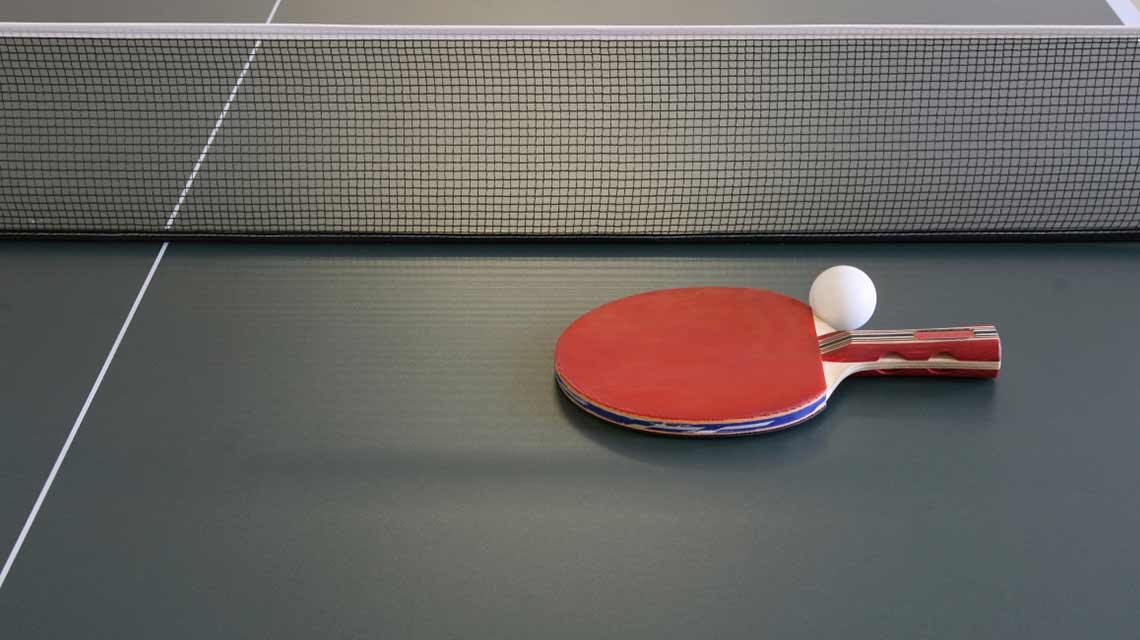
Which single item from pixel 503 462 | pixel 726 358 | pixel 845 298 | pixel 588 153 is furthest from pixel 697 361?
pixel 588 153

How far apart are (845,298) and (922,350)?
0.74ft

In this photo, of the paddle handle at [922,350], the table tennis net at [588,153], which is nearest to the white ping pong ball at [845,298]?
the paddle handle at [922,350]

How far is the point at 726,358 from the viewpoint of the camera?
110 inches

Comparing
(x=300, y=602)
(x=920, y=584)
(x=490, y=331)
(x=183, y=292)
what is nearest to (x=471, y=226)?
(x=490, y=331)

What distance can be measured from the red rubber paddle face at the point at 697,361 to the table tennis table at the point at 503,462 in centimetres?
8

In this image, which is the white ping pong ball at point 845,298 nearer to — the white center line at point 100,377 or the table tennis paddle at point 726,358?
the table tennis paddle at point 726,358

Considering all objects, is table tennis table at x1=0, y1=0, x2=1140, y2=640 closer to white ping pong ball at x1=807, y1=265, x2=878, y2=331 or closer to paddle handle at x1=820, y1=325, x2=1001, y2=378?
paddle handle at x1=820, y1=325, x2=1001, y2=378

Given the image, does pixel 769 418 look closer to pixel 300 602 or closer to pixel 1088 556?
pixel 1088 556

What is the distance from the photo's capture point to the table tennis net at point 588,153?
12.0 ft

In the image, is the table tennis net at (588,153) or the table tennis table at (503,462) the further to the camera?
the table tennis net at (588,153)

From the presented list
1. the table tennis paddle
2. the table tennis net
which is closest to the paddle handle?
the table tennis paddle

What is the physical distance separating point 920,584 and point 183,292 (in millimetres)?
2176

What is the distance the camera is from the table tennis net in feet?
12.0

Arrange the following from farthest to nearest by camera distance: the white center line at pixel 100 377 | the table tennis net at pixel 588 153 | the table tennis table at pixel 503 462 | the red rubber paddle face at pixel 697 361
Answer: the table tennis net at pixel 588 153 < the red rubber paddle face at pixel 697 361 < the white center line at pixel 100 377 < the table tennis table at pixel 503 462
